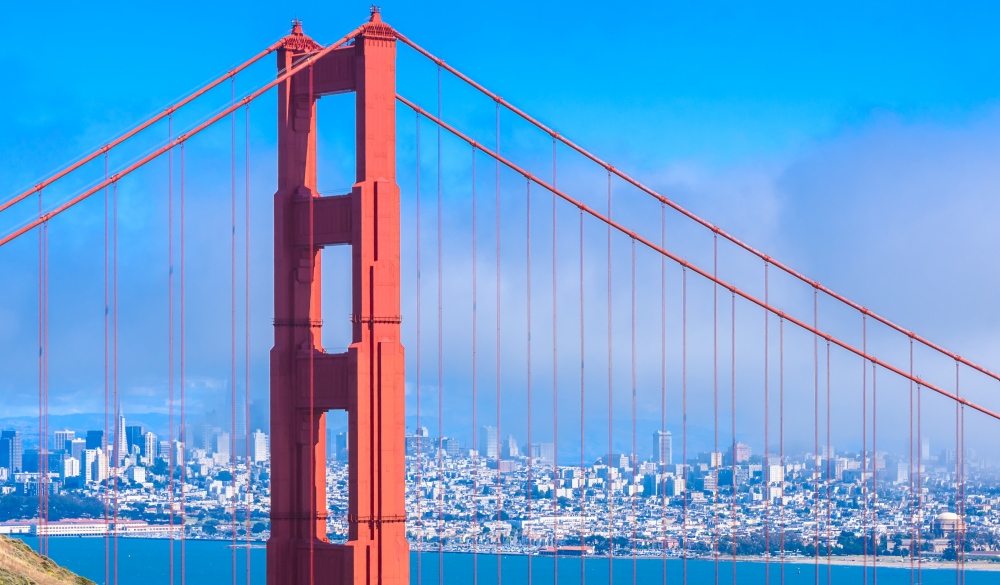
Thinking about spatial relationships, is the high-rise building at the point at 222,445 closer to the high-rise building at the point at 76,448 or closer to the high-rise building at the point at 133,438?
the high-rise building at the point at 133,438

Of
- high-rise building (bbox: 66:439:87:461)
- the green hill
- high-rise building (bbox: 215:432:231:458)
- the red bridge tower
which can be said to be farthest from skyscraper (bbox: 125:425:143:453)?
the red bridge tower

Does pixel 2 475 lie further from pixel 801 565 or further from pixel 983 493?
pixel 983 493

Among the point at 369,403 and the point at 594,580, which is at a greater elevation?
the point at 369,403

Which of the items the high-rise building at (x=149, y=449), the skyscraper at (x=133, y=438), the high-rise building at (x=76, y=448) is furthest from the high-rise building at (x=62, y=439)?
the high-rise building at (x=149, y=449)

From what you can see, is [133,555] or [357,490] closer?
[357,490]

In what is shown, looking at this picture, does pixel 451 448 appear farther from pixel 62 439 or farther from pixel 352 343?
pixel 352 343

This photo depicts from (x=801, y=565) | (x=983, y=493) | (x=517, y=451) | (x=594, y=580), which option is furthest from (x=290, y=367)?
(x=517, y=451)
